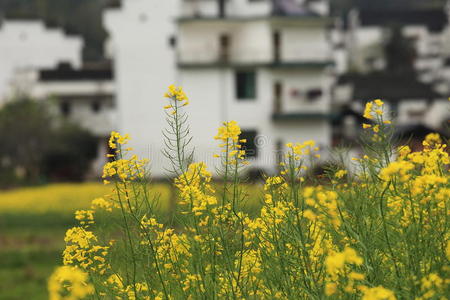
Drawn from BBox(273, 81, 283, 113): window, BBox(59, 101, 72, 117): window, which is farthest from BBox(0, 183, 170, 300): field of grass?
BBox(59, 101, 72, 117): window

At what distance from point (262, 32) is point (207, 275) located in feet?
85.6

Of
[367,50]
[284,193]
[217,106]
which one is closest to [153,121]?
[217,106]

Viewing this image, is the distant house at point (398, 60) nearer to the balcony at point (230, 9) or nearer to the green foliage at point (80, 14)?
the balcony at point (230, 9)

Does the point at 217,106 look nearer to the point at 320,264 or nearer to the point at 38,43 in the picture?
the point at 38,43

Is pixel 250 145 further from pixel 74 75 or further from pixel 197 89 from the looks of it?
pixel 74 75

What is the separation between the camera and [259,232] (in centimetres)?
346

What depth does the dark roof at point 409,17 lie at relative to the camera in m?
59.2

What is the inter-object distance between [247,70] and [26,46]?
70.2ft

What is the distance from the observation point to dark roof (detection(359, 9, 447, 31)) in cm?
5921

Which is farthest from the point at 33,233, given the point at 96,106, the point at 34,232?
the point at 96,106

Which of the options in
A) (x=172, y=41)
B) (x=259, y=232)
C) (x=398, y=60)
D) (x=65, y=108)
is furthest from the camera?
(x=398, y=60)

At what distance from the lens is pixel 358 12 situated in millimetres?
60875

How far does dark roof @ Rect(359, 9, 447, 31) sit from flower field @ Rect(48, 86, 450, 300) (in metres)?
58.1

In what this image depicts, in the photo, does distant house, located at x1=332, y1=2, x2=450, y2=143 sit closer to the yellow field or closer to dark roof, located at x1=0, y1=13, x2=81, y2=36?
dark roof, located at x1=0, y1=13, x2=81, y2=36
